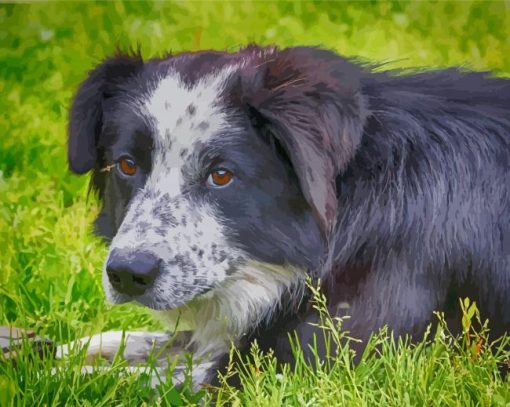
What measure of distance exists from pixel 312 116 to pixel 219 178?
371mm

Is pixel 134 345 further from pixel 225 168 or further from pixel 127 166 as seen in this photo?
pixel 225 168

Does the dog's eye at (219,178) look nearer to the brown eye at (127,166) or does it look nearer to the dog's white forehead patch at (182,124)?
the dog's white forehead patch at (182,124)

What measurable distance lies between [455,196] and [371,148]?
33cm

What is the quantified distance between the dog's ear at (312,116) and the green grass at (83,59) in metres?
0.46

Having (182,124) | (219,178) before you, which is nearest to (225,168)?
(219,178)

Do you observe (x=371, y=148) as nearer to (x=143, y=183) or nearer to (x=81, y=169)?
(x=143, y=183)

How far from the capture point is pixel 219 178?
3250 millimetres

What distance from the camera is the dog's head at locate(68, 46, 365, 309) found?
10.4ft

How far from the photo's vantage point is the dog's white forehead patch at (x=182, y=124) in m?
3.22

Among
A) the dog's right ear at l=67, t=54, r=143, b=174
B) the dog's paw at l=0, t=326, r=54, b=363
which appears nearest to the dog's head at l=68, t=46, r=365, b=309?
the dog's right ear at l=67, t=54, r=143, b=174

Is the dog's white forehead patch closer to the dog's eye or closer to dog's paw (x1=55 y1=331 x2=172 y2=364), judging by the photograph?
the dog's eye

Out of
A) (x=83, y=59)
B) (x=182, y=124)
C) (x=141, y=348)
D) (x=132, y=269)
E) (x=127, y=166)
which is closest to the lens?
(x=132, y=269)

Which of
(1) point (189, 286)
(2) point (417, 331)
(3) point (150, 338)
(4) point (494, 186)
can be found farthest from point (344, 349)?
(3) point (150, 338)

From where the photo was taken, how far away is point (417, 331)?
3242 mm
